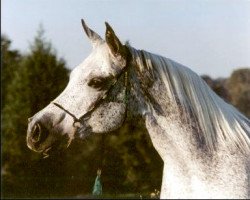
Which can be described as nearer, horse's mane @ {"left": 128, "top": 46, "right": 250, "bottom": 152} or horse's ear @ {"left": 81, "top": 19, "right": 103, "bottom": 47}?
horse's mane @ {"left": 128, "top": 46, "right": 250, "bottom": 152}

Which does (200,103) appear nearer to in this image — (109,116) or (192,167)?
(192,167)

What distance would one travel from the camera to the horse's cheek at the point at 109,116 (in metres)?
3.41

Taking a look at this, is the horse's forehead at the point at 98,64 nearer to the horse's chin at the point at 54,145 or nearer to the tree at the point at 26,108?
the horse's chin at the point at 54,145

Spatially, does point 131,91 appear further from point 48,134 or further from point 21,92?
point 21,92

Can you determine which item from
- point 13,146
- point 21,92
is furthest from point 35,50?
point 13,146

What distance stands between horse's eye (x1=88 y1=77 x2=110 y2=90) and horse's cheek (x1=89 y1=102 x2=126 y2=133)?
0.11m

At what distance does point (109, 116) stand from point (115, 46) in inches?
16.7

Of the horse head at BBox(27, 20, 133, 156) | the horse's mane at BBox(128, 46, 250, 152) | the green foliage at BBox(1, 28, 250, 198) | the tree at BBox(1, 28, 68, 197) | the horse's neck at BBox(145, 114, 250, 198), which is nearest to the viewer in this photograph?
the horse's neck at BBox(145, 114, 250, 198)

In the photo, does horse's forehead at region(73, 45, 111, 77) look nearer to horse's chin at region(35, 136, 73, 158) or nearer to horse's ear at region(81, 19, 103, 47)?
horse's ear at region(81, 19, 103, 47)

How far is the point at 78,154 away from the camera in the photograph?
18656mm

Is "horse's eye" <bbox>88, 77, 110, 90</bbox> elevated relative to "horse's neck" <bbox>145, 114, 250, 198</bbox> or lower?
elevated

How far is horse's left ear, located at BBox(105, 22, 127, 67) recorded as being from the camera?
320 centimetres

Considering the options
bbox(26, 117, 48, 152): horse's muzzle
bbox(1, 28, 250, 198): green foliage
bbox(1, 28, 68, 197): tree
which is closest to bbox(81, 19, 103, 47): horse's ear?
bbox(26, 117, 48, 152): horse's muzzle

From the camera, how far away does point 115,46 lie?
3.29 metres
